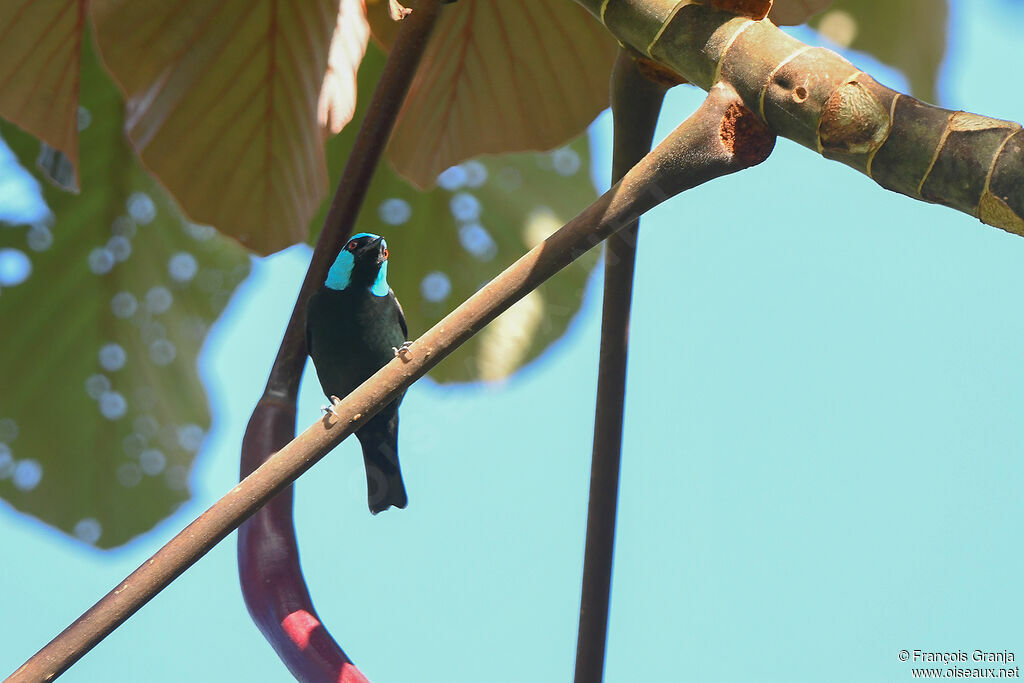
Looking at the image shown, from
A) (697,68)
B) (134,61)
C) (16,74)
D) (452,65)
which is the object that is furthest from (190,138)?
(697,68)

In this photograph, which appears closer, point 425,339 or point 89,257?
point 425,339

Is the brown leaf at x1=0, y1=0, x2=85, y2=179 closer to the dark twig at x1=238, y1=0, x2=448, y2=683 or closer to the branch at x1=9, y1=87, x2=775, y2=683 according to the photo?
the dark twig at x1=238, y1=0, x2=448, y2=683

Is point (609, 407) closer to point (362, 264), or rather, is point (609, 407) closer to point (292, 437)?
point (292, 437)

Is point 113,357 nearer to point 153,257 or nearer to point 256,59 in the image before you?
point 153,257

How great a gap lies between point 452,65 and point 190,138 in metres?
0.42

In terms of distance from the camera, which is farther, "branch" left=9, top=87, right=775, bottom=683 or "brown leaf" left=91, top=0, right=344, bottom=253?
"brown leaf" left=91, top=0, right=344, bottom=253

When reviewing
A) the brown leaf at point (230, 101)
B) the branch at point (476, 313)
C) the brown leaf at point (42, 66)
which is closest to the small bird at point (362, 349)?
the brown leaf at point (230, 101)

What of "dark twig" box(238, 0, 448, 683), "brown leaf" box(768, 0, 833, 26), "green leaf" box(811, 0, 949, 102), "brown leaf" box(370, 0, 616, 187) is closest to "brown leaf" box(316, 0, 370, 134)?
"brown leaf" box(370, 0, 616, 187)

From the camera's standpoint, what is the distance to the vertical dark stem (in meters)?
0.96

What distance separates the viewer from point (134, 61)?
1.51 metres

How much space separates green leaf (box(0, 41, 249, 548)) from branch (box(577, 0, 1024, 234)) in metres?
1.64

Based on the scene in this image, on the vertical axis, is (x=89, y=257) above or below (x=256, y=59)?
below

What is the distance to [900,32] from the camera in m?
2.05

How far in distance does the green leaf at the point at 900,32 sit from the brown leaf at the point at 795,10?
70cm
